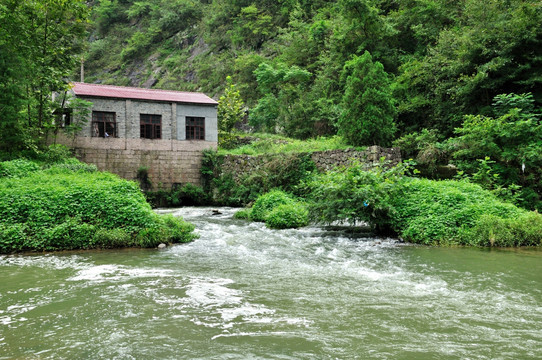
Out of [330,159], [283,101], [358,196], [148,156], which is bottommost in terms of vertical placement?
[358,196]

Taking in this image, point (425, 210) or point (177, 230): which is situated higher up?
point (425, 210)

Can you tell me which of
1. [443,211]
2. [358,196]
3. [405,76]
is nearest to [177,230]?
[358,196]

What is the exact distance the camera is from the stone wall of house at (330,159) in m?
16.7

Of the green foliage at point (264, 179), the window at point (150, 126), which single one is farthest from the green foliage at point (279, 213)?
the window at point (150, 126)

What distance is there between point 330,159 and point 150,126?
1293 cm

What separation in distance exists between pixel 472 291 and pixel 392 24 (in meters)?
21.9

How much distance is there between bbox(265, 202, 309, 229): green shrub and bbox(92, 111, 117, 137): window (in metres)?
14.8

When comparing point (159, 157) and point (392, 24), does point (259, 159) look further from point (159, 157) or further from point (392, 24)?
point (392, 24)

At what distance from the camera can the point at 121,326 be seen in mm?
4492

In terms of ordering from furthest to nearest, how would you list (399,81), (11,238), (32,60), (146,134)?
(146,134) < (399,81) < (32,60) < (11,238)

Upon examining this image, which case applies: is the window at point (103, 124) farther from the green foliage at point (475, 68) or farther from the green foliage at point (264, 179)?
the green foliage at point (475, 68)

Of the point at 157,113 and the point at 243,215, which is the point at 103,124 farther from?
the point at 243,215

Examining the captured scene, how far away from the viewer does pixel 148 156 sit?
24.2m

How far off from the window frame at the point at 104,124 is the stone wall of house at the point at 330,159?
24.5 ft
